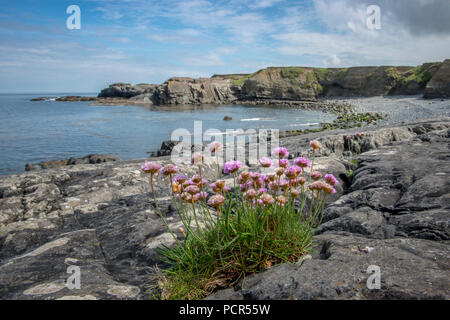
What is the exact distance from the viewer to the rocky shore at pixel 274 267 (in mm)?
2291

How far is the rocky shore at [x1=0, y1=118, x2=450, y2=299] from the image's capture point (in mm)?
2291

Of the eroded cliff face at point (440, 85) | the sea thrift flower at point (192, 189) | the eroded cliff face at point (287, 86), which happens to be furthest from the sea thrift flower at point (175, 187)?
the eroded cliff face at point (287, 86)

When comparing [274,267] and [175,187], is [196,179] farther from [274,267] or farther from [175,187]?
[274,267]

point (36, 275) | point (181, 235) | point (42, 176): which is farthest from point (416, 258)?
point (42, 176)

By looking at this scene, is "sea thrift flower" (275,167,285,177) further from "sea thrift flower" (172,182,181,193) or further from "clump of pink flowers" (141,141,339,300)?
"sea thrift flower" (172,182,181,193)

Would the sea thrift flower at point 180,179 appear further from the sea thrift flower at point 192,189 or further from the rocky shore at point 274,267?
the rocky shore at point 274,267

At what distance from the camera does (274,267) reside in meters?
2.73

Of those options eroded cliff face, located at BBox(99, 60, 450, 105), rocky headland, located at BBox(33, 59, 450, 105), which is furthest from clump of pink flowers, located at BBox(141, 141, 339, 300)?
eroded cliff face, located at BBox(99, 60, 450, 105)

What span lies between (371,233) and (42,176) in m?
7.33

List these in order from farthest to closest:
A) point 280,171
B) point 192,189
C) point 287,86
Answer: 1. point 287,86
2. point 280,171
3. point 192,189

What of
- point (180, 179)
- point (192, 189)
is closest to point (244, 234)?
point (192, 189)

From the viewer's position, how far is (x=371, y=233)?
3.37m

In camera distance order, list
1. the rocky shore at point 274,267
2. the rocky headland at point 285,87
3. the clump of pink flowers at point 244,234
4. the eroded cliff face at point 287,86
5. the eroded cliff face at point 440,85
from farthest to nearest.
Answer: the rocky headland at point 285,87, the eroded cliff face at point 287,86, the eroded cliff face at point 440,85, the clump of pink flowers at point 244,234, the rocky shore at point 274,267
